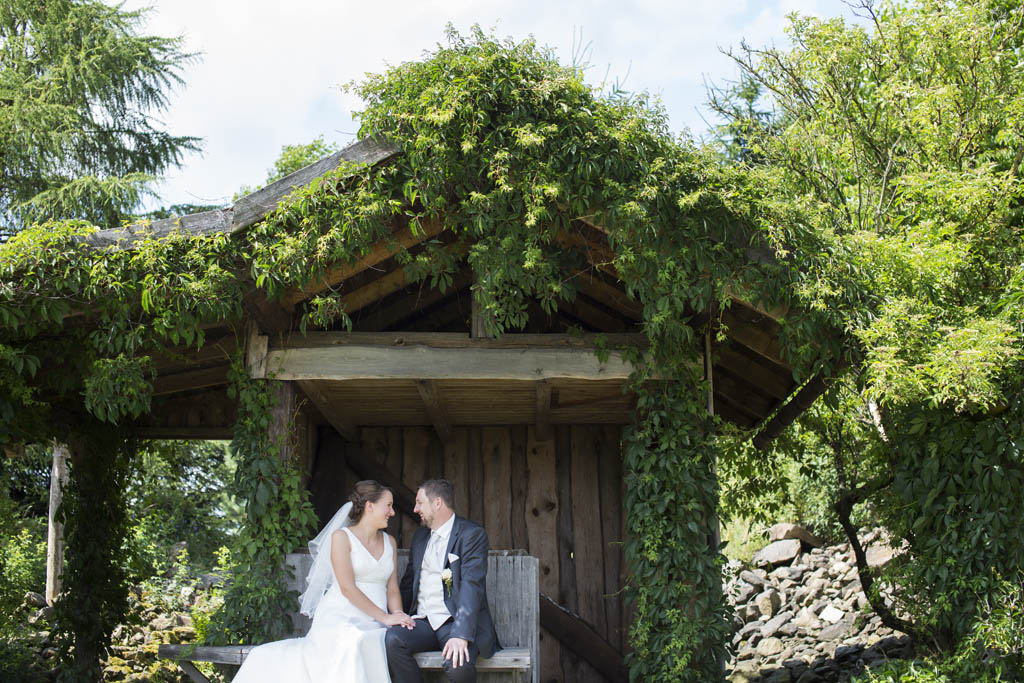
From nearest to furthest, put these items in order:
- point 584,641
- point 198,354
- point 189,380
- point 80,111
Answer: point 198,354 < point 584,641 < point 189,380 < point 80,111

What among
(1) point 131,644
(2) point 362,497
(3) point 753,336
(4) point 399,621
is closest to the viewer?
(4) point 399,621

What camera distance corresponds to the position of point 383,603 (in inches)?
211

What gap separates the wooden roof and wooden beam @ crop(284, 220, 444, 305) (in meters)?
0.01

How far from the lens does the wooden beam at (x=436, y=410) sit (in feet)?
21.5

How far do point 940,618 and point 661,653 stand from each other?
168cm

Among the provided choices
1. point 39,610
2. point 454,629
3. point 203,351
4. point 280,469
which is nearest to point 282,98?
point 39,610

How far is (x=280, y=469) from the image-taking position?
5750 mm

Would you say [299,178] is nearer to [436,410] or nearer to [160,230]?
[160,230]

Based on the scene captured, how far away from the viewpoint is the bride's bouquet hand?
5168 mm

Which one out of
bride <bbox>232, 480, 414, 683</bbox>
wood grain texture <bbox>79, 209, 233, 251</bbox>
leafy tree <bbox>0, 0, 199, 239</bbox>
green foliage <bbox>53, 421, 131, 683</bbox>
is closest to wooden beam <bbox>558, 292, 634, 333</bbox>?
bride <bbox>232, 480, 414, 683</bbox>

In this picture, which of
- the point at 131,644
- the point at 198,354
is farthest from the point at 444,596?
the point at 131,644

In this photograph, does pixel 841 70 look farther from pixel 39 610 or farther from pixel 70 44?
pixel 70 44

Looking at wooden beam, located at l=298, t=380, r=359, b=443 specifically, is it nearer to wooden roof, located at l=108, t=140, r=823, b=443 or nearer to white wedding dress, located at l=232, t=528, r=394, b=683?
wooden roof, located at l=108, t=140, r=823, b=443

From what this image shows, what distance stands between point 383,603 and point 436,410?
228 centimetres
